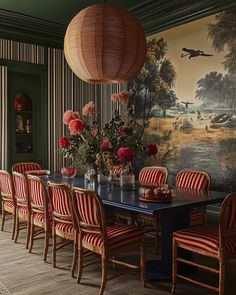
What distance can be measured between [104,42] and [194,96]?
221 centimetres

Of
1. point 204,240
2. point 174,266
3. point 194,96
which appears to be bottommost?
point 174,266

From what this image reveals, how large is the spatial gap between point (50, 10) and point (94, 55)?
2.98 metres

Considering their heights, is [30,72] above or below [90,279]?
above

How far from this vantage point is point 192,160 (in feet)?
16.3

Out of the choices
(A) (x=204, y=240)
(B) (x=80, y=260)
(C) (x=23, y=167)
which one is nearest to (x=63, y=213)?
(B) (x=80, y=260)

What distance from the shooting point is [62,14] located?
18.9ft

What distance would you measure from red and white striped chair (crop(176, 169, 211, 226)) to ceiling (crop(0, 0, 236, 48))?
7.00 ft

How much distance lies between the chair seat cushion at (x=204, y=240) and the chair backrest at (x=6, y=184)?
2.21 meters

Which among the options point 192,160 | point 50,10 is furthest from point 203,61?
point 50,10

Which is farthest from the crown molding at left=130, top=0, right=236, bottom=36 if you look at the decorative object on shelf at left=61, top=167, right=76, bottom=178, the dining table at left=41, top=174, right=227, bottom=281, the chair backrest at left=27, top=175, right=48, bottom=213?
the chair backrest at left=27, top=175, right=48, bottom=213

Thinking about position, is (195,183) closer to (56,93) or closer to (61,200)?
(61,200)

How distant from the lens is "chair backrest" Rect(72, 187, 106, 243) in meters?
2.83

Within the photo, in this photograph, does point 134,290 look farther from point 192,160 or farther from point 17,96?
point 17,96

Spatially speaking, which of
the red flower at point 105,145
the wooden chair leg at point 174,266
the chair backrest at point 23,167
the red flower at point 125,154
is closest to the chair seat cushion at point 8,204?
the chair backrest at point 23,167
